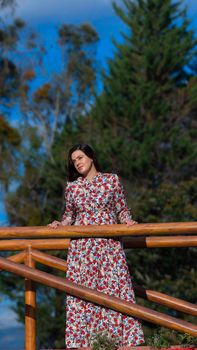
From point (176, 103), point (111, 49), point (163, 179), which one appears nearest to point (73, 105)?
point (111, 49)

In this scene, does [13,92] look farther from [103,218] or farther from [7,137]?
[103,218]

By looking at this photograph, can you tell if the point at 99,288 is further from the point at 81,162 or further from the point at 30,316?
the point at 81,162

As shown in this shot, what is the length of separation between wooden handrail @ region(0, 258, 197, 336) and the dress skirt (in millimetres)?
170

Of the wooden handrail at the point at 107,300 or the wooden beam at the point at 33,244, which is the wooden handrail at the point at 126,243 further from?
the wooden handrail at the point at 107,300

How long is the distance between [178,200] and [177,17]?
321 inches

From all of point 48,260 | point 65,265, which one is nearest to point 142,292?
point 65,265

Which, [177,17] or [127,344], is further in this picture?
[177,17]

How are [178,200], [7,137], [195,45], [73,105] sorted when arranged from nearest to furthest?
[178,200]
[195,45]
[7,137]
[73,105]

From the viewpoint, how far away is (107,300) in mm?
4363

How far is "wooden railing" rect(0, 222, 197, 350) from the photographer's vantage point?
14.3 feet

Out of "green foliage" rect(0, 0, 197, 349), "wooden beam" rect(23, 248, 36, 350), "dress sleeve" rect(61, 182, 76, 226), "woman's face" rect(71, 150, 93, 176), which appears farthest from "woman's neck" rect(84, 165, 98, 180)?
"green foliage" rect(0, 0, 197, 349)

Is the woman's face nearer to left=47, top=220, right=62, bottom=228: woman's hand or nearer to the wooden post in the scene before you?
left=47, top=220, right=62, bottom=228: woman's hand

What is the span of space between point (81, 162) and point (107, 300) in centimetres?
87

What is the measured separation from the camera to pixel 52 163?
22953mm
